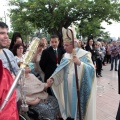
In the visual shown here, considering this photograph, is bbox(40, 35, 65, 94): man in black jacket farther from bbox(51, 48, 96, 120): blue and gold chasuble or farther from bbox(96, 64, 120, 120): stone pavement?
bbox(96, 64, 120, 120): stone pavement

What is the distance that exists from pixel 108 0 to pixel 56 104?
15.6 metres

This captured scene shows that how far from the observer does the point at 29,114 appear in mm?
3410

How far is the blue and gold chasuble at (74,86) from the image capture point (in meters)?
3.56

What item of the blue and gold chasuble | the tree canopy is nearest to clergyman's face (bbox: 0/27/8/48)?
the blue and gold chasuble

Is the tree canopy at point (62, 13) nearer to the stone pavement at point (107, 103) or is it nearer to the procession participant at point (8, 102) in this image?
the stone pavement at point (107, 103)

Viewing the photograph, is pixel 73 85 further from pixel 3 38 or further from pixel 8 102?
pixel 8 102

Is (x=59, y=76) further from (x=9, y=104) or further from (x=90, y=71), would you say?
(x=9, y=104)

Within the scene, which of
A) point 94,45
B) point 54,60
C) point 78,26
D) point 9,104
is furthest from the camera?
point 78,26

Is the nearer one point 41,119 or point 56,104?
point 41,119

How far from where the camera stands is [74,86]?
12.2ft

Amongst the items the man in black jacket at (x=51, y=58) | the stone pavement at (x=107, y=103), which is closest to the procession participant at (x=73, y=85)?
the man in black jacket at (x=51, y=58)

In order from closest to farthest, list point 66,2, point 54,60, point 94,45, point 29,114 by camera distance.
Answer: point 29,114 < point 54,60 < point 94,45 < point 66,2

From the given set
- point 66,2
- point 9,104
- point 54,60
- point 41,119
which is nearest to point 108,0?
point 66,2

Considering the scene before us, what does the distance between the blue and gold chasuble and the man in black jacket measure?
0.62m
